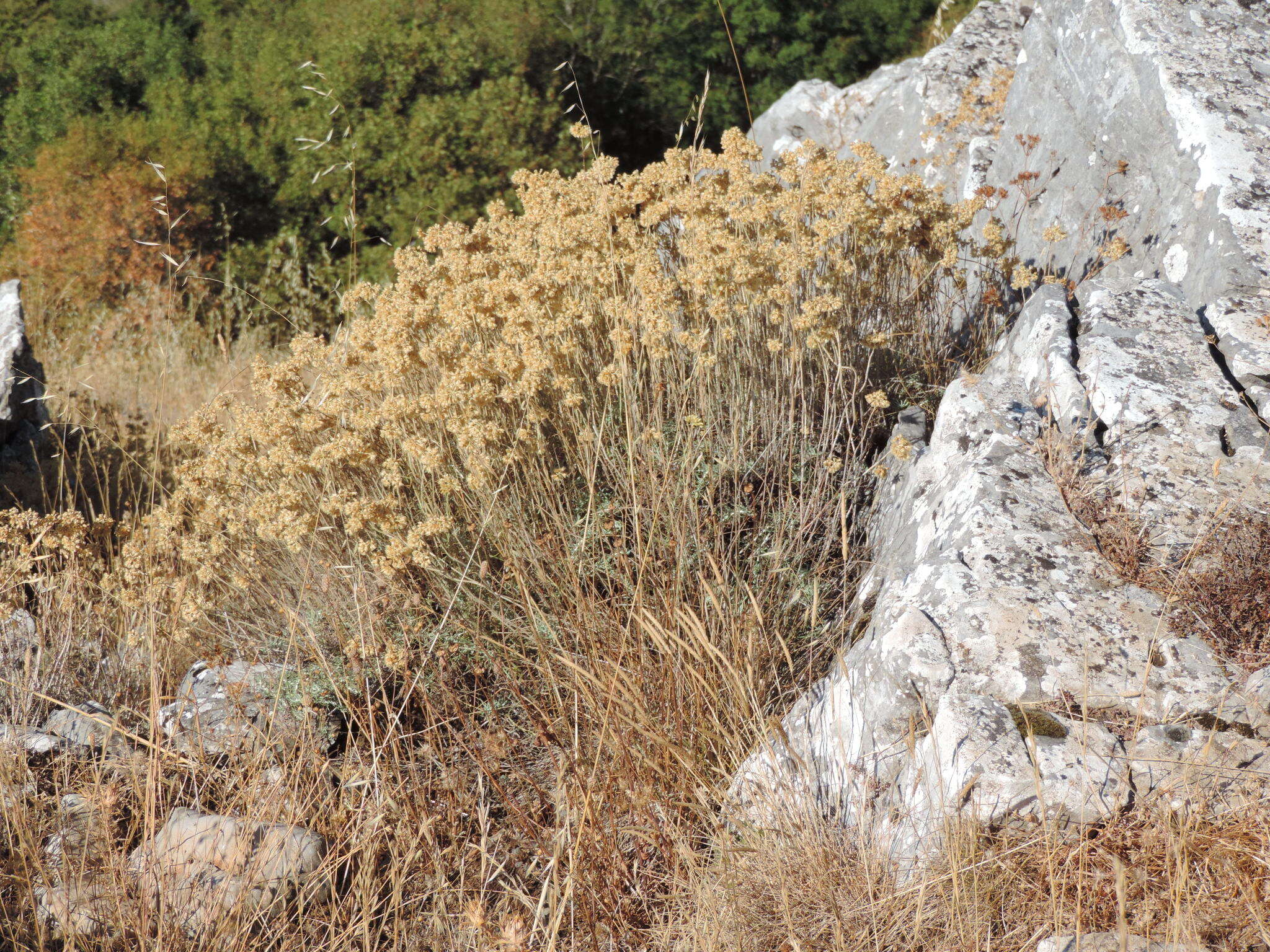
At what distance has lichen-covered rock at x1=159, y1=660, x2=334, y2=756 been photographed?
277 centimetres

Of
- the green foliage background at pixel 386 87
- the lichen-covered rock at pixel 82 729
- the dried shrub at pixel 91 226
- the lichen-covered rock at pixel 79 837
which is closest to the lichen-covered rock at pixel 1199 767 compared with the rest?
the lichen-covered rock at pixel 79 837

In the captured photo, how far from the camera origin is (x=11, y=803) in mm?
2627

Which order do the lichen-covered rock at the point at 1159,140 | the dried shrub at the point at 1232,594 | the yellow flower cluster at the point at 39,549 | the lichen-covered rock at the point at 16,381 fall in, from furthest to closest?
the lichen-covered rock at the point at 16,381
the yellow flower cluster at the point at 39,549
the lichen-covered rock at the point at 1159,140
the dried shrub at the point at 1232,594

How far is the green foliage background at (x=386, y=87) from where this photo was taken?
340 inches

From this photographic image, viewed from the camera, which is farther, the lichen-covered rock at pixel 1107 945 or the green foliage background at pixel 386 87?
the green foliage background at pixel 386 87

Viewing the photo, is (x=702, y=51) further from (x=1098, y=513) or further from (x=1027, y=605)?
(x=1027, y=605)

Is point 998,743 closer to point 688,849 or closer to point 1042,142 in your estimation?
point 688,849

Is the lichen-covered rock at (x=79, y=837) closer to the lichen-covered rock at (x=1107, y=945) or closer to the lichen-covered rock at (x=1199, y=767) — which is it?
the lichen-covered rock at (x=1107, y=945)

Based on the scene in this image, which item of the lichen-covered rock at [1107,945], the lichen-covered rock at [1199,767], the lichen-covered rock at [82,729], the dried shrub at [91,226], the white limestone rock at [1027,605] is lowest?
the lichen-covered rock at [82,729]

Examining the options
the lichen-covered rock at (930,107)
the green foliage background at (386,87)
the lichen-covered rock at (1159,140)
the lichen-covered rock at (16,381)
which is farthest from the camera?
the green foliage background at (386,87)

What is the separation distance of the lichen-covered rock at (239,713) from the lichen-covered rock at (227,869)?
8.9 inches

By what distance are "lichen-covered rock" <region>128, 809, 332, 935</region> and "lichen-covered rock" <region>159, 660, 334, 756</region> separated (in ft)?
0.74

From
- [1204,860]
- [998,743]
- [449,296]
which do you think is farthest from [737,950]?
[449,296]

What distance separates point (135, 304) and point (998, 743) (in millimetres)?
7608
